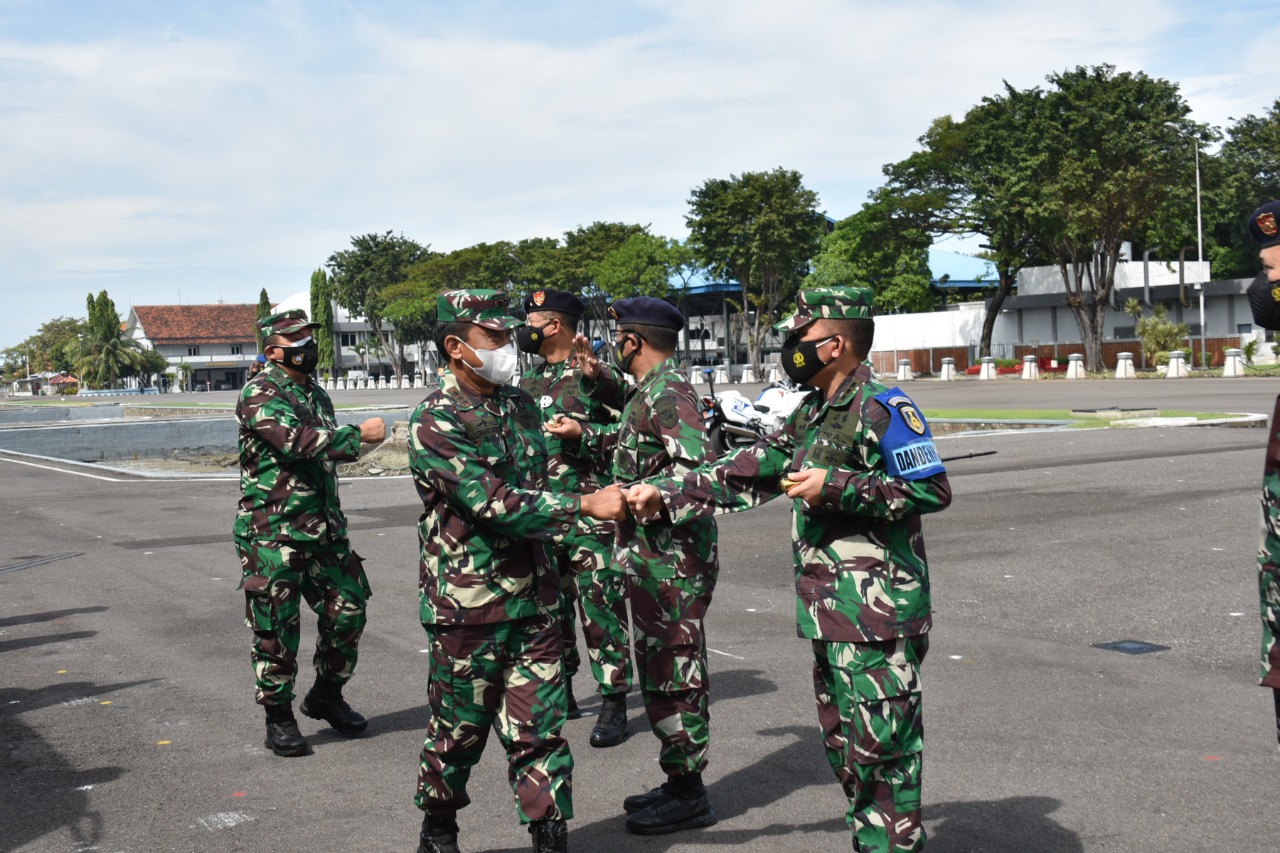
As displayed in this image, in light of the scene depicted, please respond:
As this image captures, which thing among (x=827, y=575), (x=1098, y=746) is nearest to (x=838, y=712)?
(x=827, y=575)

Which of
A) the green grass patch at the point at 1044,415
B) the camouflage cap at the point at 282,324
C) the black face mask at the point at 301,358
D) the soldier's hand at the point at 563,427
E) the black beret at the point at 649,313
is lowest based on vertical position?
the green grass patch at the point at 1044,415

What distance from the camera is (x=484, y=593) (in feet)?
13.9

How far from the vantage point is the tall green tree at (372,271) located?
361ft

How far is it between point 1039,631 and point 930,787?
10.8 feet

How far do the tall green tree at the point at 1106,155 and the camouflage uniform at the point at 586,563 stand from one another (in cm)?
4513

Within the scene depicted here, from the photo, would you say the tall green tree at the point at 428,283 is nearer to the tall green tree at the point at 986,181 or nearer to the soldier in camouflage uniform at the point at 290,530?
the tall green tree at the point at 986,181

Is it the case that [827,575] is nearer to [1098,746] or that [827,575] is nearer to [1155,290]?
[1098,746]

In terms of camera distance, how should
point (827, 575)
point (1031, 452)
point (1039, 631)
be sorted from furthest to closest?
point (1031, 452) < point (1039, 631) < point (827, 575)

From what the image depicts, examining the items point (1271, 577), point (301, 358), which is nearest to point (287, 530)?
point (301, 358)

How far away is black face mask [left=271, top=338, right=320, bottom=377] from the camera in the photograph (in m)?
6.01

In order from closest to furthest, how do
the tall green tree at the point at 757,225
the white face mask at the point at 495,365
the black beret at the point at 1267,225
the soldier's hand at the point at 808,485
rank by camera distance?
the black beret at the point at 1267,225 < the soldier's hand at the point at 808,485 < the white face mask at the point at 495,365 < the tall green tree at the point at 757,225

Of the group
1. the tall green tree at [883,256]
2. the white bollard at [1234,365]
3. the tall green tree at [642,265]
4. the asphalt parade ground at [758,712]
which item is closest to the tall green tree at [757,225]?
the tall green tree at [883,256]

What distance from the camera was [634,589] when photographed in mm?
4969

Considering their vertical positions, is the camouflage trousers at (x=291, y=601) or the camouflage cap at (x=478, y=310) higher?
the camouflage cap at (x=478, y=310)
